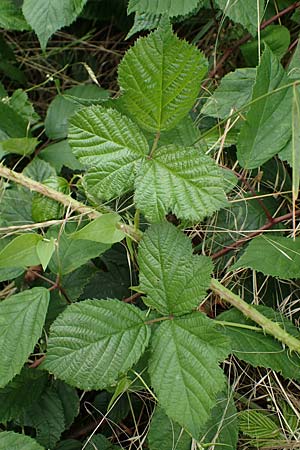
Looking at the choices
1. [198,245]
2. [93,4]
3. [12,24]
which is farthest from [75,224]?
[93,4]

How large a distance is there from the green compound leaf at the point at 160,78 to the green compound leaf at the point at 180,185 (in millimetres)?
56

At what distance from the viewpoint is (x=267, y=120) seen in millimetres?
1009

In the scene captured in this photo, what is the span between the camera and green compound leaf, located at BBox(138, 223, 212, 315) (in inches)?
35.5

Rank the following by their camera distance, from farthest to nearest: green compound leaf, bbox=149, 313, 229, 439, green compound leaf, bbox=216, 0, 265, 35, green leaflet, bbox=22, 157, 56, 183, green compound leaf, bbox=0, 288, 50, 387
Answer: green leaflet, bbox=22, 157, 56, 183
green compound leaf, bbox=216, 0, 265, 35
green compound leaf, bbox=0, 288, 50, 387
green compound leaf, bbox=149, 313, 229, 439

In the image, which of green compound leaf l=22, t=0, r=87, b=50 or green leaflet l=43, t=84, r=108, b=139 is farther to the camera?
green leaflet l=43, t=84, r=108, b=139

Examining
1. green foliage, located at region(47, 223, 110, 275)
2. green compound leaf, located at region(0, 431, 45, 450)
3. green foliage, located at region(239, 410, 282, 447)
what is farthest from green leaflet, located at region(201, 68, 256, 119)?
green compound leaf, located at region(0, 431, 45, 450)

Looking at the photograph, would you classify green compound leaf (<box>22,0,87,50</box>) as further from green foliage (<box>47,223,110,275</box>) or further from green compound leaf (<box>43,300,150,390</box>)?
green compound leaf (<box>43,300,150,390</box>)

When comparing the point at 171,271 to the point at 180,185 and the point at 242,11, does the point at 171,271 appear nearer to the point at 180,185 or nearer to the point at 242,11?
the point at 180,185

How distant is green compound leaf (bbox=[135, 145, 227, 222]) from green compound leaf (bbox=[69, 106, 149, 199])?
25mm

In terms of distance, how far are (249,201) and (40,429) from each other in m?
0.57

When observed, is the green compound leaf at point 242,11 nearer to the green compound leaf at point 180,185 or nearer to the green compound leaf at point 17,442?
the green compound leaf at point 180,185

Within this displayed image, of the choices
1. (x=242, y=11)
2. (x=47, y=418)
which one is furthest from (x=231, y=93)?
(x=47, y=418)

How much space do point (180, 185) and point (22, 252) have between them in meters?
0.28

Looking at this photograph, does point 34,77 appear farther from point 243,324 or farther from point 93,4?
point 243,324
